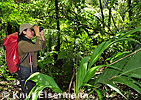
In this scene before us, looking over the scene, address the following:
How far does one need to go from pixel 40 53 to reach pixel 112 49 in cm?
197

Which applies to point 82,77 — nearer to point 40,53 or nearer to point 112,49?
point 112,49

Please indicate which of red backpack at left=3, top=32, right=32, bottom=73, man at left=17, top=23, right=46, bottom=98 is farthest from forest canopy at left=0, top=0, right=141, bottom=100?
red backpack at left=3, top=32, right=32, bottom=73

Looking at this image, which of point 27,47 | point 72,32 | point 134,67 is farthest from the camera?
point 72,32

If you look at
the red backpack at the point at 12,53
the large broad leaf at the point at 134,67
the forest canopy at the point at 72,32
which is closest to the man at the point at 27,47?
the red backpack at the point at 12,53

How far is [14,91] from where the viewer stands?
4293 millimetres

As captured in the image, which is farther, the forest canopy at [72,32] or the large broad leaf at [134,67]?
the forest canopy at [72,32]

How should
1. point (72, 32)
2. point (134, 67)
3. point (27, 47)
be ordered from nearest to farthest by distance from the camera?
point (134, 67)
point (27, 47)
point (72, 32)

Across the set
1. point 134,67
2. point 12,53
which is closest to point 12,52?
point 12,53

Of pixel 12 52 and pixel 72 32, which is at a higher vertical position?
pixel 72 32

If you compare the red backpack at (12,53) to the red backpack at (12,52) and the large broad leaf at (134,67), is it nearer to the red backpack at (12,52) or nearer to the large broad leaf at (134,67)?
the red backpack at (12,52)

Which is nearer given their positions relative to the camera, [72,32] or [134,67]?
[134,67]

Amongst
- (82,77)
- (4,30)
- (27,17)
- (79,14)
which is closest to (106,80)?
(82,77)

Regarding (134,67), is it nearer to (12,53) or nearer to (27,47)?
(27,47)

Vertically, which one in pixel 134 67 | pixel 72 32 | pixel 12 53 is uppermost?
pixel 72 32
